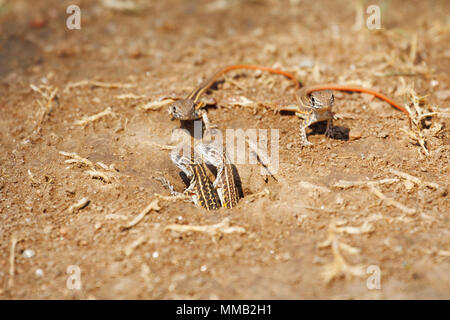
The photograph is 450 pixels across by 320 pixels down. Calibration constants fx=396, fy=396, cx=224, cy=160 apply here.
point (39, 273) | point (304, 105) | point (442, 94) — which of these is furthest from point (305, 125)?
point (39, 273)

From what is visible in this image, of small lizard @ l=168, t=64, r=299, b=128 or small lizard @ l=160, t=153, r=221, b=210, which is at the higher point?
small lizard @ l=168, t=64, r=299, b=128

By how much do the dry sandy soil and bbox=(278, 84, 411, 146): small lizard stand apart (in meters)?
0.13

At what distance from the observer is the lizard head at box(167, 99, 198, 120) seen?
607cm

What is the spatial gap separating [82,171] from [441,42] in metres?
7.61

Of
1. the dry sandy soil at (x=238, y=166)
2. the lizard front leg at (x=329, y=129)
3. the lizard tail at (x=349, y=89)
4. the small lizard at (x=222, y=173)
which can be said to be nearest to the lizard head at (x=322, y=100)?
the lizard front leg at (x=329, y=129)

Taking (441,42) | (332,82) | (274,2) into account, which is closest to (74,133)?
(332,82)

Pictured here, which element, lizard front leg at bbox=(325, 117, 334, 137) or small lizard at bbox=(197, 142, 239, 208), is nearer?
small lizard at bbox=(197, 142, 239, 208)

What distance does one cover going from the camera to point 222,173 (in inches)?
225

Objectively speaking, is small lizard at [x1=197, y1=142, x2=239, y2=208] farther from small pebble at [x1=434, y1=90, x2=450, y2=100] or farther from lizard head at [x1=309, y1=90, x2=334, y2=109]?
small pebble at [x1=434, y1=90, x2=450, y2=100]

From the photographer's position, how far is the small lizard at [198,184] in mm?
5520

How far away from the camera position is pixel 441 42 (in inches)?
328

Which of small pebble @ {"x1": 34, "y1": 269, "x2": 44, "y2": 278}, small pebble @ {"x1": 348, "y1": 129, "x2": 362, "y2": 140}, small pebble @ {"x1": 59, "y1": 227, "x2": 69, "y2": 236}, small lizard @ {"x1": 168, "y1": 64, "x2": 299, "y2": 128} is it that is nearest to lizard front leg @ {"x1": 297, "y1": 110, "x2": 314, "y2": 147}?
small pebble @ {"x1": 348, "y1": 129, "x2": 362, "y2": 140}

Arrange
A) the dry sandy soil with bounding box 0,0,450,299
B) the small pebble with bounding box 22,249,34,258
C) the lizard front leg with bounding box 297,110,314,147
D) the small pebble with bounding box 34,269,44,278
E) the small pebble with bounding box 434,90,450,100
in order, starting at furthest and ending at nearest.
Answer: the small pebble with bounding box 434,90,450,100, the lizard front leg with bounding box 297,110,314,147, the small pebble with bounding box 22,249,34,258, the small pebble with bounding box 34,269,44,278, the dry sandy soil with bounding box 0,0,450,299

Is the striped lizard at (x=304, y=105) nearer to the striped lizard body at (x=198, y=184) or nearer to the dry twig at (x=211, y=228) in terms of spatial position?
the striped lizard body at (x=198, y=184)
